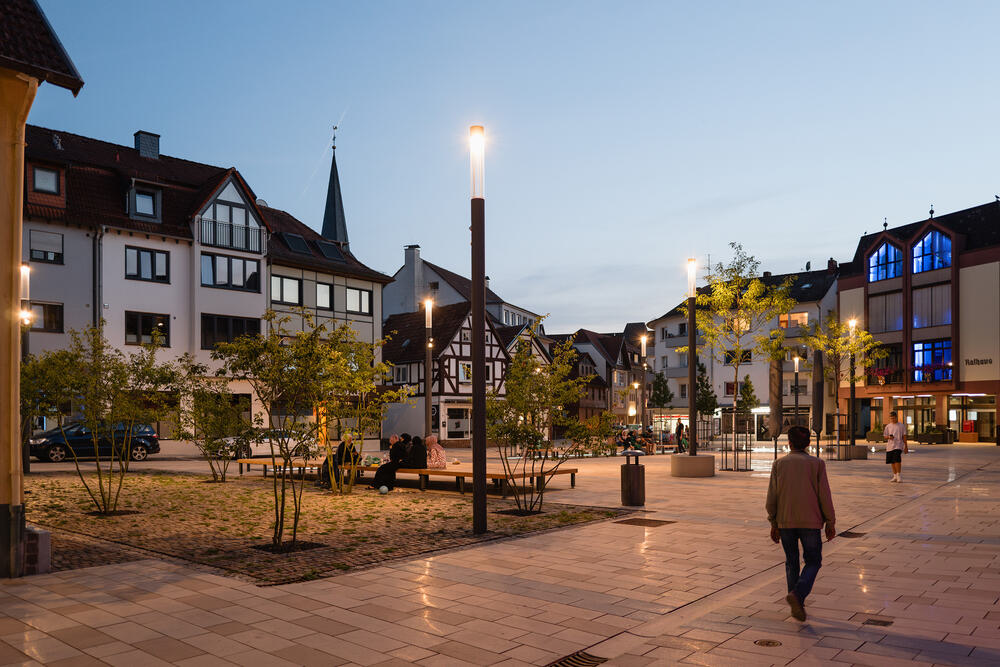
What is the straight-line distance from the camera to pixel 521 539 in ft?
36.3

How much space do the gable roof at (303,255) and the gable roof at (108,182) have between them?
14.2 ft

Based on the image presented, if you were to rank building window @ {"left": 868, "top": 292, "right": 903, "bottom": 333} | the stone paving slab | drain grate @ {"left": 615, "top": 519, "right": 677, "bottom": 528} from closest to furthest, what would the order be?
the stone paving slab, drain grate @ {"left": 615, "top": 519, "right": 677, "bottom": 528}, building window @ {"left": 868, "top": 292, "right": 903, "bottom": 333}

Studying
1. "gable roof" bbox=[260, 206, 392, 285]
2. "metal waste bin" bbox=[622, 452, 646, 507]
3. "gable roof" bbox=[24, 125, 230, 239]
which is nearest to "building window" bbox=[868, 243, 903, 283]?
"gable roof" bbox=[260, 206, 392, 285]

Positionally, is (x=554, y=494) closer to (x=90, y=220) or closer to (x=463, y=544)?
(x=463, y=544)

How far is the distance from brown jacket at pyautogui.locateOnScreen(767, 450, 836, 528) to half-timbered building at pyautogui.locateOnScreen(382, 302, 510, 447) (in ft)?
142

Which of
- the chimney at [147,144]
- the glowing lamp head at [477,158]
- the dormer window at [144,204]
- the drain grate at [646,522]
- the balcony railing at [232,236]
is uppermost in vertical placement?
the chimney at [147,144]

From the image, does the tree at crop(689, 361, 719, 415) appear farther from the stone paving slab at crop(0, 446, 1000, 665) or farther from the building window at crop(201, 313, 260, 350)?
the stone paving slab at crop(0, 446, 1000, 665)

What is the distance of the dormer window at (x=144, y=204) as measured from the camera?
36.0m

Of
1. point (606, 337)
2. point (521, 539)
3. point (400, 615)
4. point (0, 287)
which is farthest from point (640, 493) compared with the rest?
point (606, 337)

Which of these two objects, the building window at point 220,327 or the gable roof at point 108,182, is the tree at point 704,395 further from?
the gable roof at point 108,182

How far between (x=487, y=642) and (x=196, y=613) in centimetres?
268

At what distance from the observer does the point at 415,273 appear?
6394 cm

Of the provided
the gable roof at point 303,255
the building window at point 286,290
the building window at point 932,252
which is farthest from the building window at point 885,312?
the building window at point 286,290

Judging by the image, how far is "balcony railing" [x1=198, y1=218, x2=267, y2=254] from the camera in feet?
125
